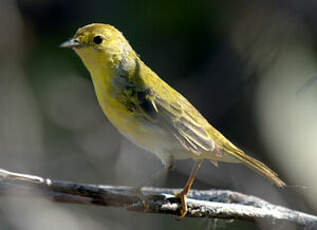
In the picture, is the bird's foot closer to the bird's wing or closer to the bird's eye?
the bird's wing

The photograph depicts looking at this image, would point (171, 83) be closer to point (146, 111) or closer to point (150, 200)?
point (146, 111)

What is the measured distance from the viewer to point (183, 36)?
689cm

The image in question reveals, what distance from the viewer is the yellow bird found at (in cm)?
396

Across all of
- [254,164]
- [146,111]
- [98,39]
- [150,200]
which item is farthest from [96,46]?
[254,164]

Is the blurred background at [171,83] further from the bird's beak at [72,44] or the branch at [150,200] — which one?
the bird's beak at [72,44]

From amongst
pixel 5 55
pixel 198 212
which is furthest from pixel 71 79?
pixel 198 212

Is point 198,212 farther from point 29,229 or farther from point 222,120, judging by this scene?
point 222,120

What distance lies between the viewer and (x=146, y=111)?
4.07 meters

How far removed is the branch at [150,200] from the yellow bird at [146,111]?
184 millimetres

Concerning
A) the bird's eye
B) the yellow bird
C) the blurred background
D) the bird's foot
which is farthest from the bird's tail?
the blurred background

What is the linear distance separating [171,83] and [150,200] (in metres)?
3.35

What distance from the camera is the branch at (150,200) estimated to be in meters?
3.08

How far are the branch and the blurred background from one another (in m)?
1.76

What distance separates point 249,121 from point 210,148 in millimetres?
2797
